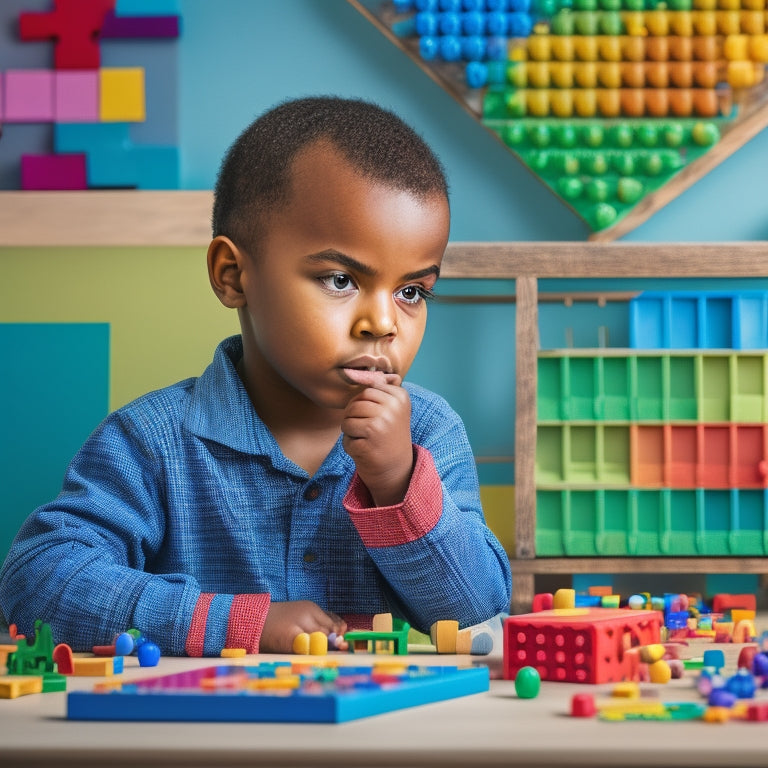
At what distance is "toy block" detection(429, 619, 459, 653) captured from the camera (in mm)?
623

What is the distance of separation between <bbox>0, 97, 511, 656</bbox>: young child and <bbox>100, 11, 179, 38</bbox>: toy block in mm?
1307

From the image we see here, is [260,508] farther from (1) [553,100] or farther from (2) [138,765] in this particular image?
(1) [553,100]

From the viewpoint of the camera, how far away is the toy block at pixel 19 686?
1.48ft

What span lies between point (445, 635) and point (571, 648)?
0.15 metres

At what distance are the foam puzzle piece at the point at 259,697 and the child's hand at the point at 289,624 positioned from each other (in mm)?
248

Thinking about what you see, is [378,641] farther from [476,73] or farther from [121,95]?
[121,95]

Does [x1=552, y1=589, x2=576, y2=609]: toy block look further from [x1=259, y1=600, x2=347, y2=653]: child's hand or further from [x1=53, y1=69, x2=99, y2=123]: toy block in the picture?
[x1=53, y1=69, x2=99, y2=123]: toy block

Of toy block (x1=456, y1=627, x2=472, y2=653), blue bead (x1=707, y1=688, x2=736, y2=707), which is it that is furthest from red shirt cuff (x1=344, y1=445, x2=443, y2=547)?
blue bead (x1=707, y1=688, x2=736, y2=707)

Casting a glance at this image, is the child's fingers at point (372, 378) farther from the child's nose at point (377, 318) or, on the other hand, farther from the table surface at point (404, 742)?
the table surface at point (404, 742)

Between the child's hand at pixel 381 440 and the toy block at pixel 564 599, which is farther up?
the child's hand at pixel 381 440

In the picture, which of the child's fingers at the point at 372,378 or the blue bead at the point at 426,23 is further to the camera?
the blue bead at the point at 426,23

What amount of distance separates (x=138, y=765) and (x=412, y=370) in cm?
182

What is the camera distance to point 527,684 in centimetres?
43

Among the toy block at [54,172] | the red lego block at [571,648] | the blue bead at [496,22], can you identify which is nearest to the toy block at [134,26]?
the toy block at [54,172]
